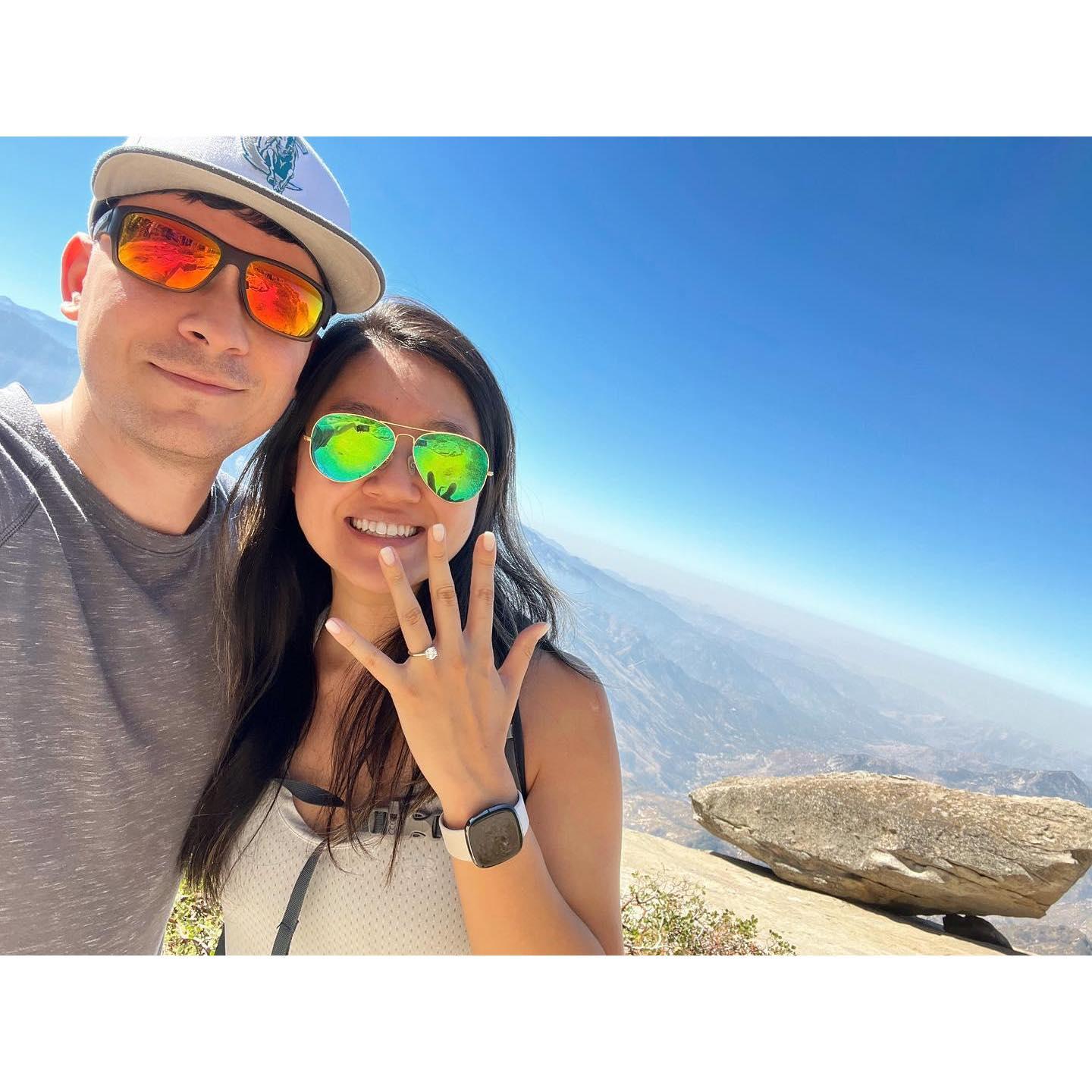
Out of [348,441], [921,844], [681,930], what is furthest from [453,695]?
[921,844]

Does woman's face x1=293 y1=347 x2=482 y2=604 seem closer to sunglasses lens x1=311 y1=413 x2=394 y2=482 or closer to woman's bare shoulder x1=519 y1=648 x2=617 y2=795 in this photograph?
sunglasses lens x1=311 y1=413 x2=394 y2=482

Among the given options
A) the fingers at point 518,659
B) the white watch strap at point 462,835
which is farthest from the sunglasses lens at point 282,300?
the white watch strap at point 462,835

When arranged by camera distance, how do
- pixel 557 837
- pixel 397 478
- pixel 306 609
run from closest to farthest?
pixel 557 837 → pixel 397 478 → pixel 306 609

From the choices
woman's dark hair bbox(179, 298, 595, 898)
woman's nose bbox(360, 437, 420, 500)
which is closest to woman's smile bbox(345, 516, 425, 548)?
woman's nose bbox(360, 437, 420, 500)

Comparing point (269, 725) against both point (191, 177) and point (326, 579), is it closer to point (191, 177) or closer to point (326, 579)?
point (326, 579)

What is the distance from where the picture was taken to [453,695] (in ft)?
5.07

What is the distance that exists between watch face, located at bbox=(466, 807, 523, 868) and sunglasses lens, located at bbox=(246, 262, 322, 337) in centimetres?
159

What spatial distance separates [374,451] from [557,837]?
126 cm

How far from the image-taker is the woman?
1561 millimetres

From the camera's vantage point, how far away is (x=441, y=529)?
64.2 inches

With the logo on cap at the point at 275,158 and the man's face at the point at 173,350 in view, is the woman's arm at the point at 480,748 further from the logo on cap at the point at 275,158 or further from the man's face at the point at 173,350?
the logo on cap at the point at 275,158

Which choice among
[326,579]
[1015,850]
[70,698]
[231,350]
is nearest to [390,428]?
[231,350]

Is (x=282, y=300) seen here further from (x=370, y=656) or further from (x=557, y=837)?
(x=557, y=837)
